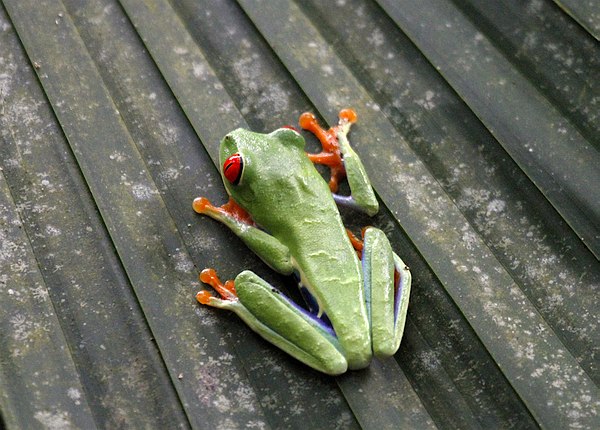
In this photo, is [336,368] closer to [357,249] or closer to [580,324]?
[357,249]

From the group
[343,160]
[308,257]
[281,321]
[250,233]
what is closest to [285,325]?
[281,321]

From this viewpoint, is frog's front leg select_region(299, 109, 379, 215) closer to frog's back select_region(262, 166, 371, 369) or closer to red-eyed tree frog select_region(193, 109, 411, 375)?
red-eyed tree frog select_region(193, 109, 411, 375)

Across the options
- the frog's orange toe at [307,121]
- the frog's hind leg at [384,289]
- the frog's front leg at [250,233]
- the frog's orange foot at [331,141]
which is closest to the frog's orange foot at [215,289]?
the frog's front leg at [250,233]

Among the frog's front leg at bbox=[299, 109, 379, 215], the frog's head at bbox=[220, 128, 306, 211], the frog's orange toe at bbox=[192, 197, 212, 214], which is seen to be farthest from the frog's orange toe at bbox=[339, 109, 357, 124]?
the frog's orange toe at bbox=[192, 197, 212, 214]

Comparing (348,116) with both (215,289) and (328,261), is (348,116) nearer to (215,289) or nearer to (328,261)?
(328,261)

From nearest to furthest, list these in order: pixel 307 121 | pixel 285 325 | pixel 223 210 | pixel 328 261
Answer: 1. pixel 285 325
2. pixel 328 261
3. pixel 223 210
4. pixel 307 121

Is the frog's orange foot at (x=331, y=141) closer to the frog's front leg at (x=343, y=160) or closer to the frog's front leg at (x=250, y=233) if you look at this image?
the frog's front leg at (x=343, y=160)
